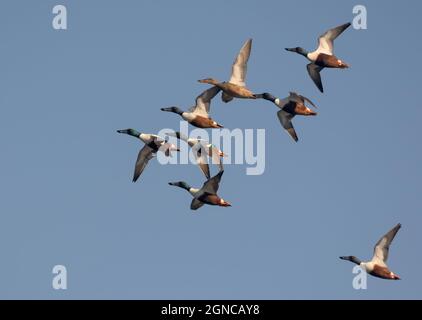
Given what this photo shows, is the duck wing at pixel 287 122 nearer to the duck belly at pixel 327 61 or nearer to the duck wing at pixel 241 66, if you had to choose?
the duck belly at pixel 327 61

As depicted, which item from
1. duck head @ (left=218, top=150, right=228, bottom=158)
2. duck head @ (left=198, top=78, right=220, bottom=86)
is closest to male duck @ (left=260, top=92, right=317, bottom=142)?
duck head @ (left=218, top=150, right=228, bottom=158)

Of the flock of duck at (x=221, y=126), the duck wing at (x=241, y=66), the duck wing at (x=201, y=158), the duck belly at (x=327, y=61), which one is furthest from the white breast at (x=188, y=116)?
the duck belly at (x=327, y=61)

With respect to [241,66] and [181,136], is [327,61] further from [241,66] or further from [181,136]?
[181,136]

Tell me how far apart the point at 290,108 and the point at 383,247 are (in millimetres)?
7760

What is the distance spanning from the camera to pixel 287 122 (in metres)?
55.1

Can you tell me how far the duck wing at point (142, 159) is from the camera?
2210 inches

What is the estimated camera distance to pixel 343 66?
5359 centimetres

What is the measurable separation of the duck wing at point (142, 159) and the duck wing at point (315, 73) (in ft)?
28.0

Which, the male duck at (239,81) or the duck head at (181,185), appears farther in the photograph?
the duck head at (181,185)

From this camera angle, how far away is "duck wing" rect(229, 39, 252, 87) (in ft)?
174

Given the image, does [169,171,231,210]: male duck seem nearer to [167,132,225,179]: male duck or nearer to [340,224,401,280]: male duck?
[167,132,225,179]: male duck

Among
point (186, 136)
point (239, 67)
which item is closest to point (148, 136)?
point (186, 136)
